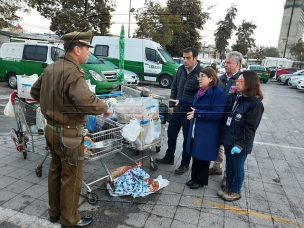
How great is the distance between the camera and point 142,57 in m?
14.7

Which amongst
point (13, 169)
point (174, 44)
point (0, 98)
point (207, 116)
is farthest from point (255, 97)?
point (174, 44)

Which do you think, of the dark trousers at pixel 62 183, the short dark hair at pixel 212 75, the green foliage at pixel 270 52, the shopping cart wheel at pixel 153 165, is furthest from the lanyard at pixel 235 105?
the green foliage at pixel 270 52

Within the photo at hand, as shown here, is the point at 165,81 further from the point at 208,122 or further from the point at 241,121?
the point at 241,121

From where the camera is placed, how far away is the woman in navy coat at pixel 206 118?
3475 mm

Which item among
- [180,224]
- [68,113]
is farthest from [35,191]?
[180,224]

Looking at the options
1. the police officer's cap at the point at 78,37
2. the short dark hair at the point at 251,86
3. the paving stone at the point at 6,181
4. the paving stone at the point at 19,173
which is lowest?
the paving stone at the point at 6,181

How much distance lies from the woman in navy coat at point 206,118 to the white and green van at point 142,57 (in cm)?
1139

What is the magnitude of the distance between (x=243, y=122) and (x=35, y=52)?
9641mm

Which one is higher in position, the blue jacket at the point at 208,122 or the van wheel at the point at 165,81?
the blue jacket at the point at 208,122

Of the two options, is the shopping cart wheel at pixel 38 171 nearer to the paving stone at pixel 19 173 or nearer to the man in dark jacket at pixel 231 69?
the paving stone at pixel 19 173

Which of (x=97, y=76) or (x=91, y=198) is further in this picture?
(x=97, y=76)

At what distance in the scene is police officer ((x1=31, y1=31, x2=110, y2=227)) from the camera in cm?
245

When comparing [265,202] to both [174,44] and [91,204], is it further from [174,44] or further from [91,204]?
[174,44]

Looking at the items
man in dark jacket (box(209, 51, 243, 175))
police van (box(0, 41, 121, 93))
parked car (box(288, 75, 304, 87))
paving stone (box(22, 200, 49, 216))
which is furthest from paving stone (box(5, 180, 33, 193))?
parked car (box(288, 75, 304, 87))
